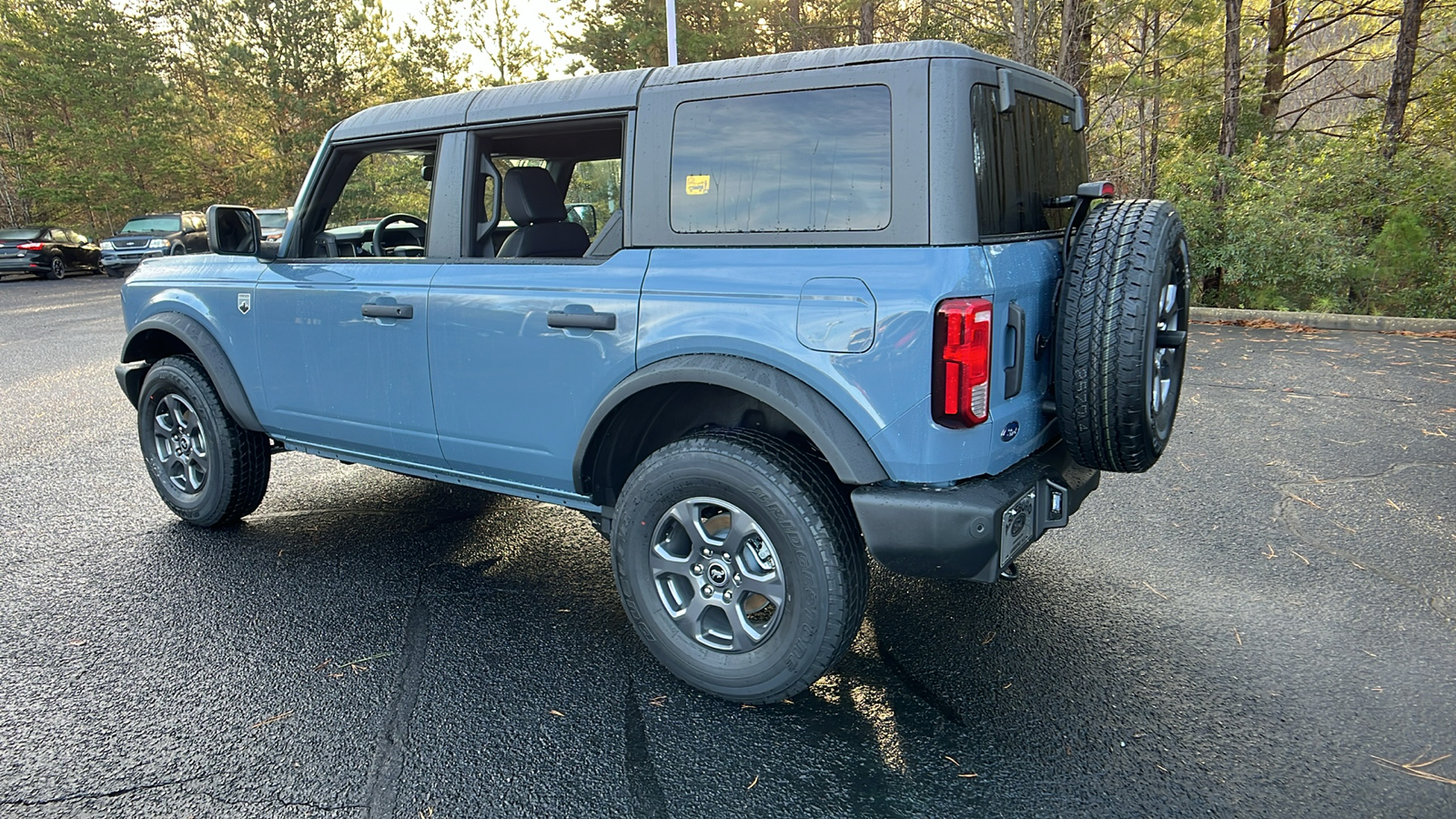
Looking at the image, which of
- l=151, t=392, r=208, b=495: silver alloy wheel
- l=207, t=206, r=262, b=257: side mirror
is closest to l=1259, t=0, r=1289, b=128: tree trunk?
l=207, t=206, r=262, b=257: side mirror

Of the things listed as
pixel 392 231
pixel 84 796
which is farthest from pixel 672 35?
pixel 84 796

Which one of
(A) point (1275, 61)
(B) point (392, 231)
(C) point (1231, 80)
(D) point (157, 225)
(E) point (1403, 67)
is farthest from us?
(D) point (157, 225)

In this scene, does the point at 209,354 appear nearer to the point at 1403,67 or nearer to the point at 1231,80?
the point at 1231,80

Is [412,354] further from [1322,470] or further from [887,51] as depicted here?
[1322,470]

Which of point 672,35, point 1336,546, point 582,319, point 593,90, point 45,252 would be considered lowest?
point 1336,546

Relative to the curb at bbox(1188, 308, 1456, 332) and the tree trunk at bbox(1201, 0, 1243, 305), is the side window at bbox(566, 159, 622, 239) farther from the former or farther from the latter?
the tree trunk at bbox(1201, 0, 1243, 305)

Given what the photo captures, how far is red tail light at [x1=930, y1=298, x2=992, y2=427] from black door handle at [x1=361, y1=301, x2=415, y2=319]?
204 cm

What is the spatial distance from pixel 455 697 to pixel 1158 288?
8.27 ft

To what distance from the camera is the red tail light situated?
2.32m

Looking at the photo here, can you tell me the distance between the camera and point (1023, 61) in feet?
42.5

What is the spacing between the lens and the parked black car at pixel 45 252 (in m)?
21.6

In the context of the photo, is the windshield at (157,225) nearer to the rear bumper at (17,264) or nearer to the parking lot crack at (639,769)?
the rear bumper at (17,264)

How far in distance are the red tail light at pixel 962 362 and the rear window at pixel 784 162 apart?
355mm

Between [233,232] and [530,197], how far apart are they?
1.49 meters
